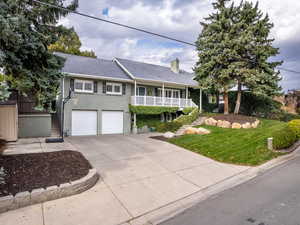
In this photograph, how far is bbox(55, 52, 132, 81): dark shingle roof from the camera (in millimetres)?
13093

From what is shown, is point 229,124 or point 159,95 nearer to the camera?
point 229,124

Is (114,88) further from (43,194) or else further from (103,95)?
(43,194)

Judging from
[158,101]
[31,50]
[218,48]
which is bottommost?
[158,101]

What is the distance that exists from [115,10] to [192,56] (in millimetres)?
10971

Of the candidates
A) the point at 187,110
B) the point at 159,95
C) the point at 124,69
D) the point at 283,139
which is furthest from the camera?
the point at 159,95

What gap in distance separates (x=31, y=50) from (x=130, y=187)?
4788 millimetres

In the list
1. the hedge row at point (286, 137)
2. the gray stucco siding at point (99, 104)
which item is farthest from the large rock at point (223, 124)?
the gray stucco siding at point (99, 104)

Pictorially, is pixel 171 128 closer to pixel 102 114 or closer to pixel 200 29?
pixel 102 114

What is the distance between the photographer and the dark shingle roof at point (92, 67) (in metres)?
13.1

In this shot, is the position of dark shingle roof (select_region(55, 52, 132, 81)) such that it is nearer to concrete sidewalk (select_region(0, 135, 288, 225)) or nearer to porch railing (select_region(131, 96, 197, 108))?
porch railing (select_region(131, 96, 197, 108))

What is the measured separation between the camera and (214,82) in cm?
1527

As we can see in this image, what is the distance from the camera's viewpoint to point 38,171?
4.76 m

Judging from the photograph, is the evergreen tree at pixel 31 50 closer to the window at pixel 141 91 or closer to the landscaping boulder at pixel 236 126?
the window at pixel 141 91

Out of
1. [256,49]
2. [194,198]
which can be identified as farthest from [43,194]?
[256,49]
